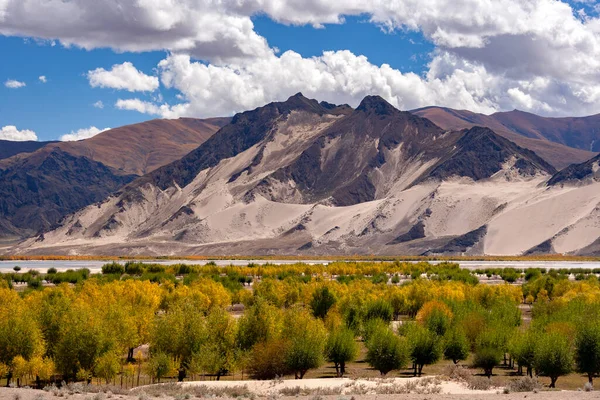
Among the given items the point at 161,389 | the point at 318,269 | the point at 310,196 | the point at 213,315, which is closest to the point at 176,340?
the point at 213,315

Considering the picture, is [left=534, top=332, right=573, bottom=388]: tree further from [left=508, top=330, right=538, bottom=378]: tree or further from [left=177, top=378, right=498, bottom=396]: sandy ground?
[left=177, top=378, right=498, bottom=396]: sandy ground

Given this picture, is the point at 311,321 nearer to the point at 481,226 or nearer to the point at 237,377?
the point at 237,377

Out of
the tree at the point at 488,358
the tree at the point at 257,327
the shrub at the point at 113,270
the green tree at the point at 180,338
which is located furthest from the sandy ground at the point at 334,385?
the shrub at the point at 113,270

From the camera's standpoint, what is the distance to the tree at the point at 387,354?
1405 inches

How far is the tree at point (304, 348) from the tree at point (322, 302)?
12.5 meters

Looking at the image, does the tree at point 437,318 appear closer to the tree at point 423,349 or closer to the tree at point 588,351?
the tree at point 423,349

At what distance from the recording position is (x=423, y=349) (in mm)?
36688

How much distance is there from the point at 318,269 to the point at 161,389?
6294 cm

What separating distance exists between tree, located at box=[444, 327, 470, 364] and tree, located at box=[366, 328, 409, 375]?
11.5 ft

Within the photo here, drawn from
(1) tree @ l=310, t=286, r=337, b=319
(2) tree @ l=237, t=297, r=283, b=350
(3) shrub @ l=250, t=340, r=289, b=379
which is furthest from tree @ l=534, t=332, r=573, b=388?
(1) tree @ l=310, t=286, r=337, b=319

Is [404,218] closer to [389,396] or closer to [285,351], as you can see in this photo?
[285,351]

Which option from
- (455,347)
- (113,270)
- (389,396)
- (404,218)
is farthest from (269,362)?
(404,218)

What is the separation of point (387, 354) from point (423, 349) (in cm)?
205

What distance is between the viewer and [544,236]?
490 ft
